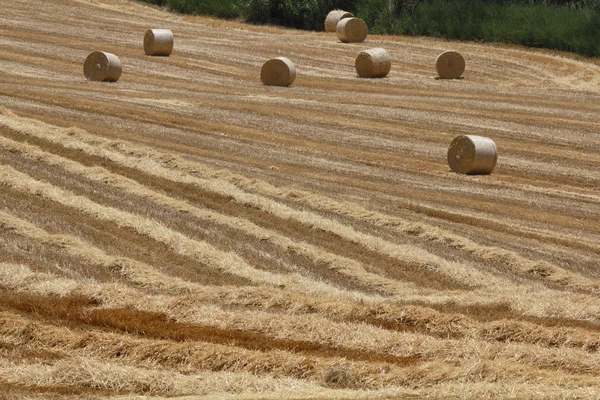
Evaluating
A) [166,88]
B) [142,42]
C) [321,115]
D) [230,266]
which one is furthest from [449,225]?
[142,42]

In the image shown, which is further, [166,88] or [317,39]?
[317,39]

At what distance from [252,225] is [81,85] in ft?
58.9

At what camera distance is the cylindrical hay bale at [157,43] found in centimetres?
4466

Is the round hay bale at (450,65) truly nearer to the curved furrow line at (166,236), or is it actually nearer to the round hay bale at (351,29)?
the round hay bale at (351,29)

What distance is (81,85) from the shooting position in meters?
35.8

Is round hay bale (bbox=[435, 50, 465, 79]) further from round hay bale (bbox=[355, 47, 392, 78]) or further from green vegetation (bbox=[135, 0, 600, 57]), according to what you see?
green vegetation (bbox=[135, 0, 600, 57])

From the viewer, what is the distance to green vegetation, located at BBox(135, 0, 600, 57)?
49938 millimetres

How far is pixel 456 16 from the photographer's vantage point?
54.2 m

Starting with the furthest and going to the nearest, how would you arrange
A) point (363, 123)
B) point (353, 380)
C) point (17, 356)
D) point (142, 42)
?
1. point (142, 42)
2. point (363, 123)
3. point (17, 356)
4. point (353, 380)

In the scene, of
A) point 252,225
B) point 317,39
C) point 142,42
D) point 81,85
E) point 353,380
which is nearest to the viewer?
point 353,380

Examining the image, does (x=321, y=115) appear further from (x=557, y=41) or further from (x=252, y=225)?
(x=557, y=41)

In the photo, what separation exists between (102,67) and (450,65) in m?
13.9

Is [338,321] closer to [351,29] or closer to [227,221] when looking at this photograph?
[227,221]

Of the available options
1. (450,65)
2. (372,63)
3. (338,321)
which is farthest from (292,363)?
(450,65)
